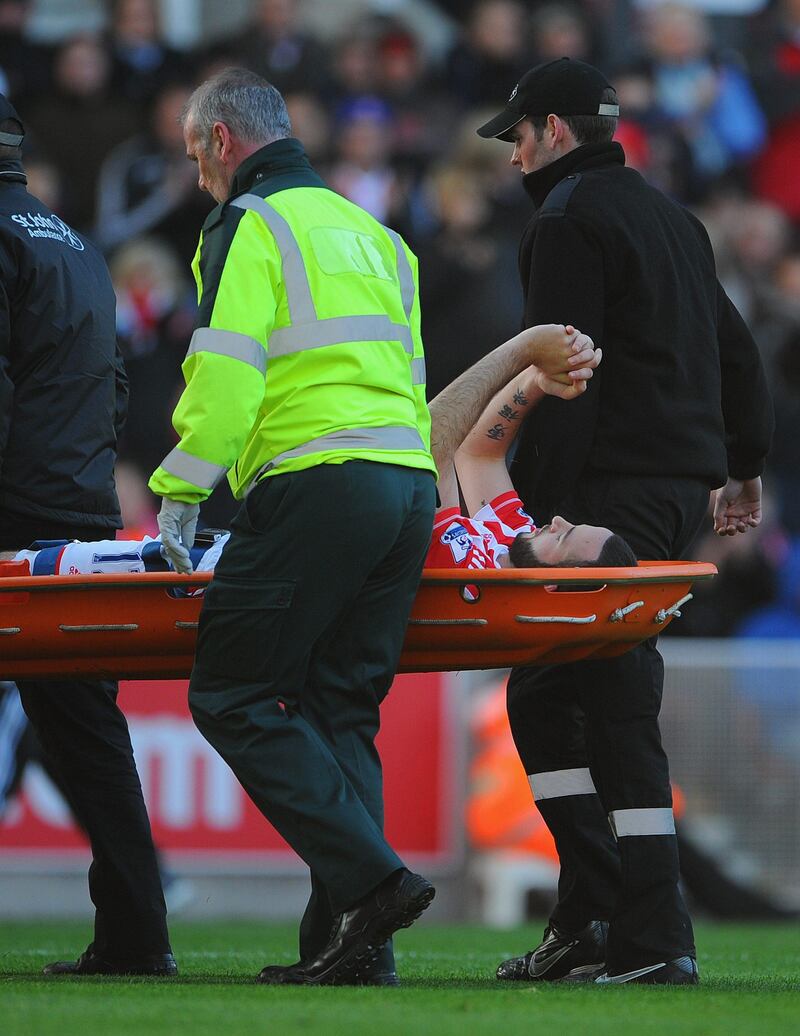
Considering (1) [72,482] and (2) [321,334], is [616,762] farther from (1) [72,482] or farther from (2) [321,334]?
(1) [72,482]

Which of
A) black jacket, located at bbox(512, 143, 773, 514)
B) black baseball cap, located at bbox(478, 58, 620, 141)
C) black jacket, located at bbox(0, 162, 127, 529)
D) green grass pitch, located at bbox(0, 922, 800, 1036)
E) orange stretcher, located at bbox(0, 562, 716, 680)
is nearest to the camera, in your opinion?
green grass pitch, located at bbox(0, 922, 800, 1036)

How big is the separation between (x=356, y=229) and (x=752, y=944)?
3.61m

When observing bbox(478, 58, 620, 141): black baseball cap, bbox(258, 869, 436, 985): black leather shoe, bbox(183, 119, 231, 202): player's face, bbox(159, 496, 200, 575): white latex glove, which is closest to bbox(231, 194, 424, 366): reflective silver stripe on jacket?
bbox(183, 119, 231, 202): player's face

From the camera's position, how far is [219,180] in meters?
4.89

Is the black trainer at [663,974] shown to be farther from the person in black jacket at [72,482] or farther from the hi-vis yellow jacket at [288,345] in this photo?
the hi-vis yellow jacket at [288,345]

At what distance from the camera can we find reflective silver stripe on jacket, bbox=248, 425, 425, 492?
4570 millimetres

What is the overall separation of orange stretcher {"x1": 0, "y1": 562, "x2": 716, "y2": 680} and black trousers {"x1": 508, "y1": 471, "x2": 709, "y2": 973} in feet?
0.47

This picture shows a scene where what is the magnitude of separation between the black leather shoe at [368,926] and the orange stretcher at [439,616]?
25.0 inches

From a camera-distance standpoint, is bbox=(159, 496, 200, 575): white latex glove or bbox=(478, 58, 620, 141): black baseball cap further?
bbox=(478, 58, 620, 141): black baseball cap

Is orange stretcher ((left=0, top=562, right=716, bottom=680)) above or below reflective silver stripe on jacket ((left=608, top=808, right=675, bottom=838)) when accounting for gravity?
above

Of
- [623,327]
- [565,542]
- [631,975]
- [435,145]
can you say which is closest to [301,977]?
[631,975]

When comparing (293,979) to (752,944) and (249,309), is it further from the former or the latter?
(752,944)

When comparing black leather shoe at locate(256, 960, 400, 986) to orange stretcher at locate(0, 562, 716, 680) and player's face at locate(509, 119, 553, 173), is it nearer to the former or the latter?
orange stretcher at locate(0, 562, 716, 680)

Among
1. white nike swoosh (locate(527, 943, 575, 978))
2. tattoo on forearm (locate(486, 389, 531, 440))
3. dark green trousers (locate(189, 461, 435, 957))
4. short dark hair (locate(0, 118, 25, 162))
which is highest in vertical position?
short dark hair (locate(0, 118, 25, 162))
